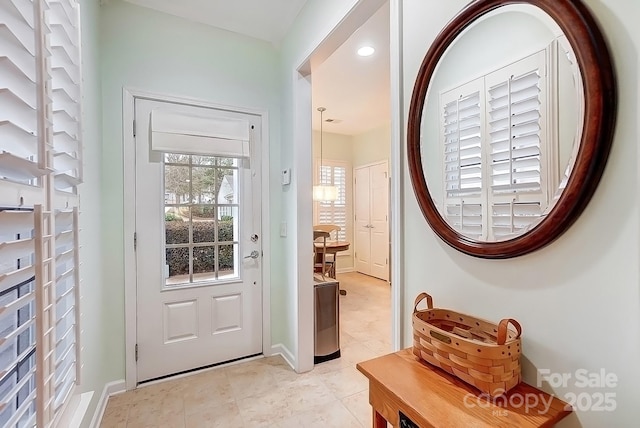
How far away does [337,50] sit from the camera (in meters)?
2.76

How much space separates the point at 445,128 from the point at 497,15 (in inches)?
A: 14.5

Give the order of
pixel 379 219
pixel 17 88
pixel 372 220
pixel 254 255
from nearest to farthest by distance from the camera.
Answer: pixel 17 88
pixel 254 255
pixel 379 219
pixel 372 220

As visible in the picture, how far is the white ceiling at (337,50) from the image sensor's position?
2146 millimetres

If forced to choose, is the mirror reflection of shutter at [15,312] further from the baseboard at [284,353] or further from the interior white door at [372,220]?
the interior white door at [372,220]

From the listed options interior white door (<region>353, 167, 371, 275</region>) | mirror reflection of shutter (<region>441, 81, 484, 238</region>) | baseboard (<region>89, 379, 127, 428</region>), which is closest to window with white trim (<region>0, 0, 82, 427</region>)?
baseboard (<region>89, 379, 127, 428</region>)

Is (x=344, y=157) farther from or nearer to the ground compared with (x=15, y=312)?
farther from the ground

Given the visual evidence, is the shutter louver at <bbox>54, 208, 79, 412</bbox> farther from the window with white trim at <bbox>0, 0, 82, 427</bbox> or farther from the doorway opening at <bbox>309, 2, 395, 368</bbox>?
the doorway opening at <bbox>309, 2, 395, 368</bbox>

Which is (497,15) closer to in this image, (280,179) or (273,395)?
(280,179)

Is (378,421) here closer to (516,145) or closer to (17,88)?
(516,145)

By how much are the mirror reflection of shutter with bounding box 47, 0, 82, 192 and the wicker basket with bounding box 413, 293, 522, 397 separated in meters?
1.32

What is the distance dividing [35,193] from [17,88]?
0.29 meters

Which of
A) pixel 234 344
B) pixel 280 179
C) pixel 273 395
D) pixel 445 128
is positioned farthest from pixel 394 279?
pixel 234 344

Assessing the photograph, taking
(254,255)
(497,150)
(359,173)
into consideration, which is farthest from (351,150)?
(497,150)

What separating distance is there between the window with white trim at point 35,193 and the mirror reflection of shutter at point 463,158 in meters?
1.23
